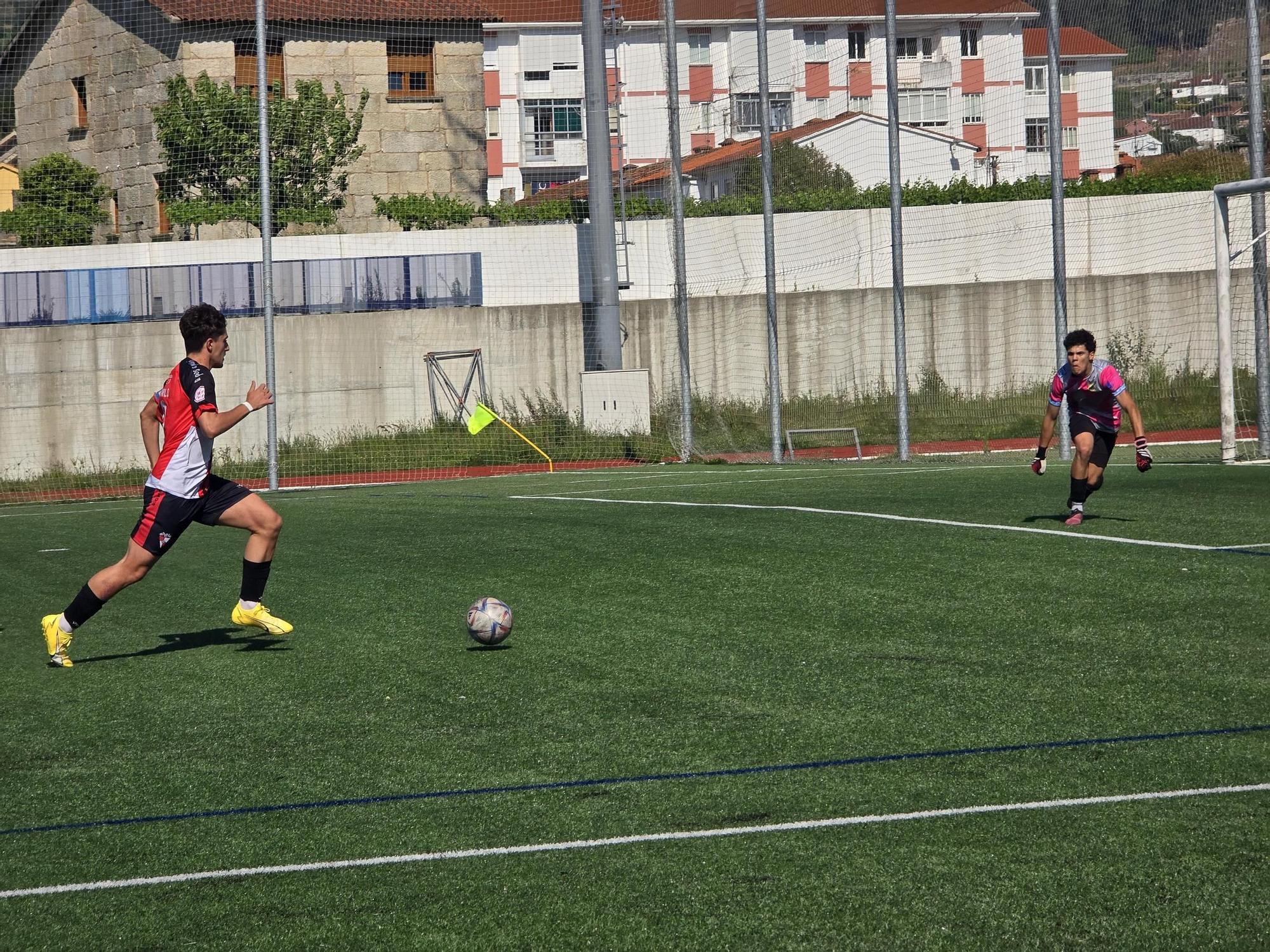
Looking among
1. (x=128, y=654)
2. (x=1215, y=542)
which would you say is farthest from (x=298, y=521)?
(x=1215, y=542)

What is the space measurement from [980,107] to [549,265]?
1865 cm

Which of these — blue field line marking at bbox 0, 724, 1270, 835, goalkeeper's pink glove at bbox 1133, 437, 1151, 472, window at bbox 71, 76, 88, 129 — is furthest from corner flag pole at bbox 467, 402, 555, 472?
blue field line marking at bbox 0, 724, 1270, 835

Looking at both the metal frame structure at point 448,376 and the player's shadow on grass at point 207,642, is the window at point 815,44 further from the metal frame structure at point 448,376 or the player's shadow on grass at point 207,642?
the player's shadow on grass at point 207,642

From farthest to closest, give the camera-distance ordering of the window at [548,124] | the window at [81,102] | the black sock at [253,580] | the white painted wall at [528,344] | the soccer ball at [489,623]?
1. the window at [548,124]
2. the window at [81,102]
3. the white painted wall at [528,344]
4. the black sock at [253,580]
5. the soccer ball at [489,623]

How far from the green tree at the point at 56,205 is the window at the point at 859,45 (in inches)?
631

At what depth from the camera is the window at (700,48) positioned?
5353 centimetres

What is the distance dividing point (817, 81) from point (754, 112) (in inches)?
108

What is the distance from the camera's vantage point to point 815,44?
27625 mm

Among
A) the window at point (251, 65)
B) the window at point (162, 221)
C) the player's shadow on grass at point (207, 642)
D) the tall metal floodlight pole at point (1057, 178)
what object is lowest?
the player's shadow on grass at point (207, 642)

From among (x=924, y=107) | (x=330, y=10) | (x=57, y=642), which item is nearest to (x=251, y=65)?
(x=330, y=10)

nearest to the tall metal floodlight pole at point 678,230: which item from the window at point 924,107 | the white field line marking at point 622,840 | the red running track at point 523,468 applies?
the red running track at point 523,468

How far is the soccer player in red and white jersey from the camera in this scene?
7.48 meters

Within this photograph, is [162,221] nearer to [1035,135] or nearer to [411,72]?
[411,72]

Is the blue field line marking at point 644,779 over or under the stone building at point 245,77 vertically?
under
